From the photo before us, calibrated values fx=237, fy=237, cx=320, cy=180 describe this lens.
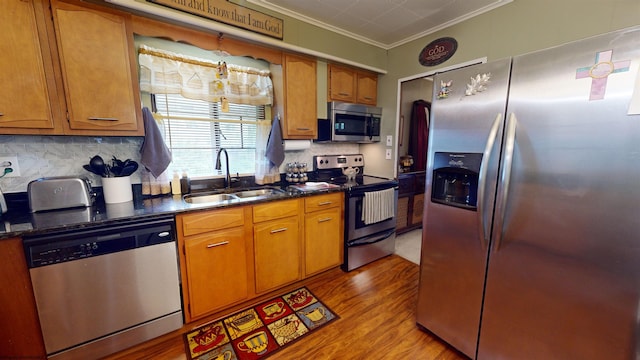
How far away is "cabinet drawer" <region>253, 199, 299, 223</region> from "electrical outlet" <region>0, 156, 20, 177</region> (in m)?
1.63

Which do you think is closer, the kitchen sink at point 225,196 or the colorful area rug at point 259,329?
the colorful area rug at point 259,329

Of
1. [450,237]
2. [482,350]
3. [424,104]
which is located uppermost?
[424,104]

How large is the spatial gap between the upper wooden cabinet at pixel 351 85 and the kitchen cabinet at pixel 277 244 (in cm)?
144

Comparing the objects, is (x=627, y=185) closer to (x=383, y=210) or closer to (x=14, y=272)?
(x=383, y=210)

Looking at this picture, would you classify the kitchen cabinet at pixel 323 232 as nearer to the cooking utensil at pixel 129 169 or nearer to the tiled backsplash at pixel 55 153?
the cooking utensil at pixel 129 169

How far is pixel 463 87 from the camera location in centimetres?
141

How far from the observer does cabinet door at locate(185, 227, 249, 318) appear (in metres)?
1.74

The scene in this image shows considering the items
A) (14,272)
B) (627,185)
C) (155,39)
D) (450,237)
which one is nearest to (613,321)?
(627,185)

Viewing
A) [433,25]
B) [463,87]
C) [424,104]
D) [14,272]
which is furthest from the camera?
[424,104]

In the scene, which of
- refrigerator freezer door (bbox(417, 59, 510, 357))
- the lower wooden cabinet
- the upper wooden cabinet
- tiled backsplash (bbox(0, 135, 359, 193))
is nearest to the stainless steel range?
the lower wooden cabinet

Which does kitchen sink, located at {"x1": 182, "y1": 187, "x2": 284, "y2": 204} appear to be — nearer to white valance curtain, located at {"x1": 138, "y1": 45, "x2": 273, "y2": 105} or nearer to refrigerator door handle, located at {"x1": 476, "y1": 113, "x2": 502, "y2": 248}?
white valance curtain, located at {"x1": 138, "y1": 45, "x2": 273, "y2": 105}

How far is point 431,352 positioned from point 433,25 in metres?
3.05

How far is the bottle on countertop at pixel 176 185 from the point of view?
2098 millimetres

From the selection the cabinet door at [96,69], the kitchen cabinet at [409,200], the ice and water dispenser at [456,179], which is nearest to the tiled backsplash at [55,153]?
the cabinet door at [96,69]
